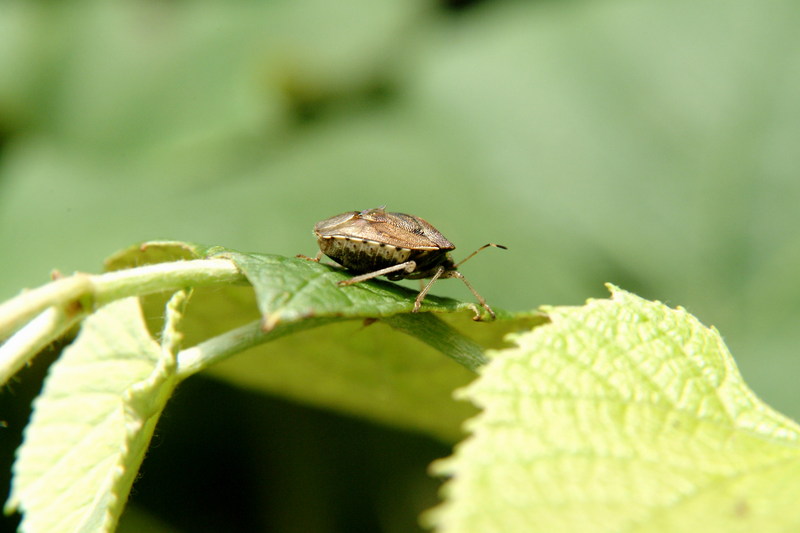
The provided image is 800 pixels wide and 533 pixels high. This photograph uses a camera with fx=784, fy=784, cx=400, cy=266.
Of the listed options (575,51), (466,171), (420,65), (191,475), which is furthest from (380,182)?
(191,475)

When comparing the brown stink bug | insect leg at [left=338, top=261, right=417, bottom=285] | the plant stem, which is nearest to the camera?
the plant stem

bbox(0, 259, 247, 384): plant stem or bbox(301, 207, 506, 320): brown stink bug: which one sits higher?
bbox(301, 207, 506, 320): brown stink bug

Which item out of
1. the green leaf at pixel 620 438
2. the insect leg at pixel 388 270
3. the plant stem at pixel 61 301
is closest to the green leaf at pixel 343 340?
the insect leg at pixel 388 270

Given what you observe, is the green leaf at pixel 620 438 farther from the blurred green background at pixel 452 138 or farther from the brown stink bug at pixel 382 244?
the blurred green background at pixel 452 138

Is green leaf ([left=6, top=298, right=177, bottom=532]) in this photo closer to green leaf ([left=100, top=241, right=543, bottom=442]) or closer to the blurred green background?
green leaf ([left=100, top=241, right=543, bottom=442])

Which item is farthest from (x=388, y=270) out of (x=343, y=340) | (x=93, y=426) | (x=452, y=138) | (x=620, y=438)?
(x=452, y=138)

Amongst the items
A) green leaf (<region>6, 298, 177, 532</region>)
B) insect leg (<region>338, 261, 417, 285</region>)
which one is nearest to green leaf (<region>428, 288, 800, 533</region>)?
insect leg (<region>338, 261, 417, 285</region>)
